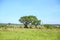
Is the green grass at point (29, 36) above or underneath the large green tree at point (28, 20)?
underneath

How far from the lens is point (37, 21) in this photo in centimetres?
6191

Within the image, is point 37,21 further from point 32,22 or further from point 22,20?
point 22,20

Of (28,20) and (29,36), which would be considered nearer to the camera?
(29,36)

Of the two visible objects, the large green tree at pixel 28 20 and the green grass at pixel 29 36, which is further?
the large green tree at pixel 28 20

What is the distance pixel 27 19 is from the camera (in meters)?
58.9

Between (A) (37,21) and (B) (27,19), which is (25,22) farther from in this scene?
(A) (37,21)

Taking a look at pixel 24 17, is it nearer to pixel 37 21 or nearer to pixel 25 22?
pixel 25 22

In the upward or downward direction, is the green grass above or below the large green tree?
below

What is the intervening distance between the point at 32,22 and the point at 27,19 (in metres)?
2.99

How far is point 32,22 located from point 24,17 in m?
4.35

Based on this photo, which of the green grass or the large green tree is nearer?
the green grass

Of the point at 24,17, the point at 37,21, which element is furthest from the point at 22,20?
the point at 37,21

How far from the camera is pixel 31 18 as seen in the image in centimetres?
5919

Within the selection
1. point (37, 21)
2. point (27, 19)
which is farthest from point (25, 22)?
point (37, 21)
